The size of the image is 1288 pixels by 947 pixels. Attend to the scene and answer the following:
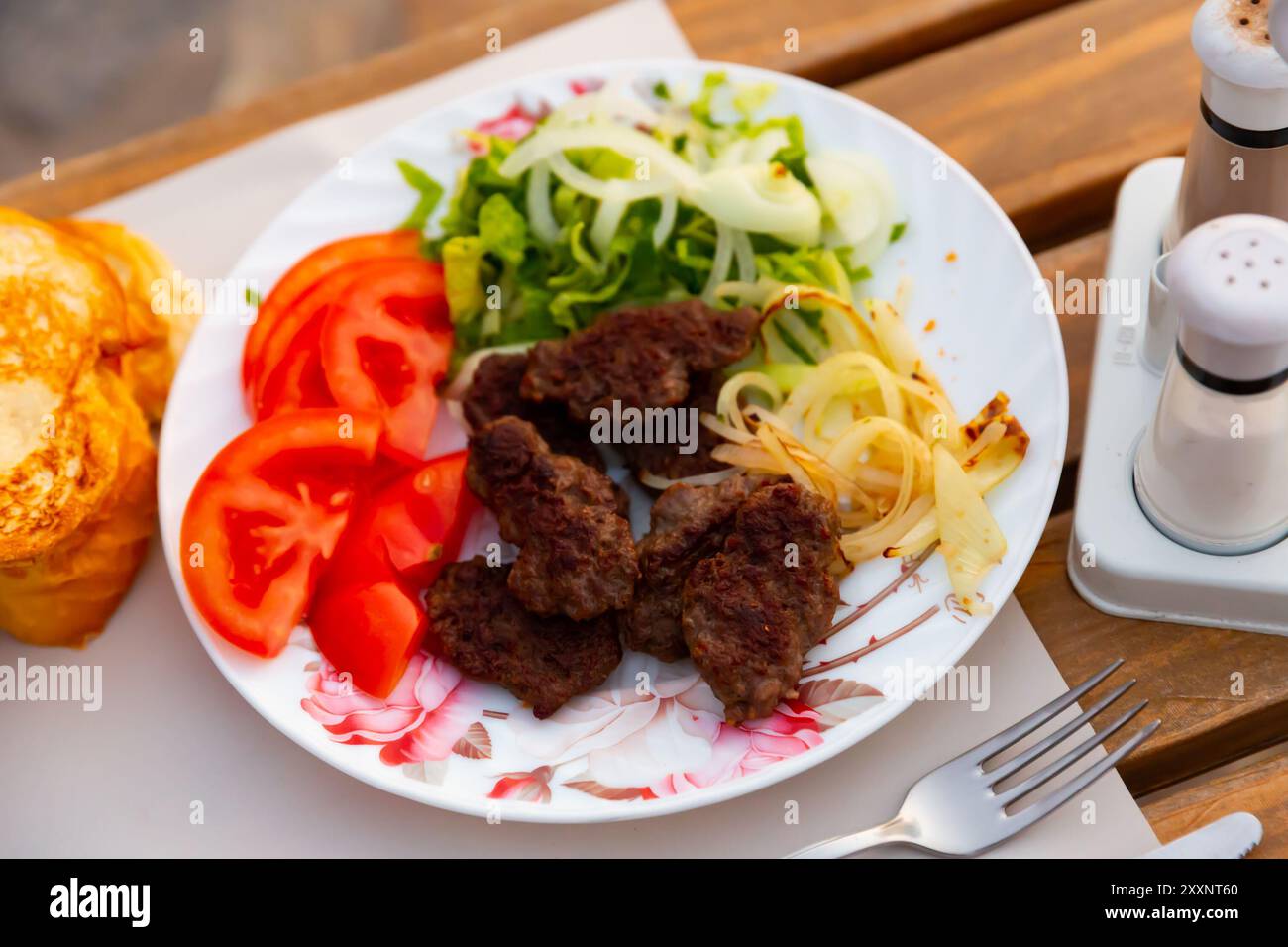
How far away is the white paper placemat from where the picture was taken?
2176mm

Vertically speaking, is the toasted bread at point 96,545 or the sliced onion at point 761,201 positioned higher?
the sliced onion at point 761,201

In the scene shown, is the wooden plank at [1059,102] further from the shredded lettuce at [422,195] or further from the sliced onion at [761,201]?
the shredded lettuce at [422,195]

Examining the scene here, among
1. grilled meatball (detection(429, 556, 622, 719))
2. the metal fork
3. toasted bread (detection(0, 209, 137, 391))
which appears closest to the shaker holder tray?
the metal fork

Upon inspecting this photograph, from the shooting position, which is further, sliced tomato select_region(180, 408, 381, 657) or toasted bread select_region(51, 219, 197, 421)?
toasted bread select_region(51, 219, 197, 421)

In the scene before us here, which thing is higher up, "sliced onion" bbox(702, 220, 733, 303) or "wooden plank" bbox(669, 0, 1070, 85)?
"wooden plank" bbox(669, 0, 1070, 85)

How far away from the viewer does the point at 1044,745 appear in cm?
209

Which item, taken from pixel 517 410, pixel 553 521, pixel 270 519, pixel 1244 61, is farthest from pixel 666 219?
pixel 1244 61

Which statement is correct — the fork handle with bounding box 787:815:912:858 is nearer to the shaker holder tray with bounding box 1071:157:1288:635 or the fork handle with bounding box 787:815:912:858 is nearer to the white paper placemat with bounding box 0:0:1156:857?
the white paper placemat with bounding box 0:0:1156:857

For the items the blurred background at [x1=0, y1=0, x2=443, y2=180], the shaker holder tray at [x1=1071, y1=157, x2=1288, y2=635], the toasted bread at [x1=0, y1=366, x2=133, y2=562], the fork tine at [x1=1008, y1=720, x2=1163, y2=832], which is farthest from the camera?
the blurred background at [x1=0, y1=0, x2=443, y2=180]

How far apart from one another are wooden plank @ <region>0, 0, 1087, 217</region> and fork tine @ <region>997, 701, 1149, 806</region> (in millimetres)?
1855

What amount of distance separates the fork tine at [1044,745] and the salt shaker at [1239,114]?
2.87 ft

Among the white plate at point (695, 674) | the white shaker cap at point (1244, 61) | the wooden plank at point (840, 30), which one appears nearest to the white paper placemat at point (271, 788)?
the white plate at point (695, 674)

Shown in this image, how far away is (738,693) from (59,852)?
53.8 inches

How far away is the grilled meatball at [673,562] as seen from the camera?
221 centimetres
